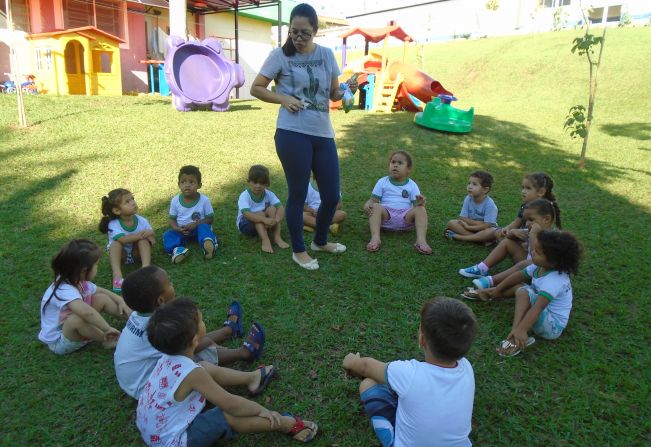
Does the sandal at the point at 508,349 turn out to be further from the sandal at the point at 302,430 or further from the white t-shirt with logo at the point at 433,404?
the sandal at the point at 302,430

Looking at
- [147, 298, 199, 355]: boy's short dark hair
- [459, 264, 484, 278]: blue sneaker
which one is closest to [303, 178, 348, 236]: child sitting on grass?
[459, 264, 484, 278]: blue sneaker

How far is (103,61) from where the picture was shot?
14.4m

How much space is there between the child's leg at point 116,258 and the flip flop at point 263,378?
1.68 meters

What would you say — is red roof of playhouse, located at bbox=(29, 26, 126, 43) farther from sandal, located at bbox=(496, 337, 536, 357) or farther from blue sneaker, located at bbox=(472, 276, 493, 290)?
sandal, located at bbox=(496, 337, 536, 357)

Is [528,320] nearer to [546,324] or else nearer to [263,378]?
[546,324]

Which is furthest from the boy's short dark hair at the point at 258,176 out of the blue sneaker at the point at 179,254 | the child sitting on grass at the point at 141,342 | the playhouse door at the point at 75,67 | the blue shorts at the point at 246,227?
the playhouse door at the point at 75,67

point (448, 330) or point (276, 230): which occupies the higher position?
point (448, 330)

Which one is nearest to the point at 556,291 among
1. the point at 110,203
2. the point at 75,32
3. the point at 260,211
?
the point at 260,211

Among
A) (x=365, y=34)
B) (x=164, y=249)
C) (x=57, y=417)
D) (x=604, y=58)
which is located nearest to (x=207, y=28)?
(x=365, y=34)

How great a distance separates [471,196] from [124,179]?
14.1ft

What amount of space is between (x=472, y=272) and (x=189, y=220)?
2515 millimetres

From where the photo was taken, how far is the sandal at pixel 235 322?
2.90 m

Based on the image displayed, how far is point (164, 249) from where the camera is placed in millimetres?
4230

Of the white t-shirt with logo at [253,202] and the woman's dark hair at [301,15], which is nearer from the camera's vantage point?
the woman's dark hair at [301,15]
